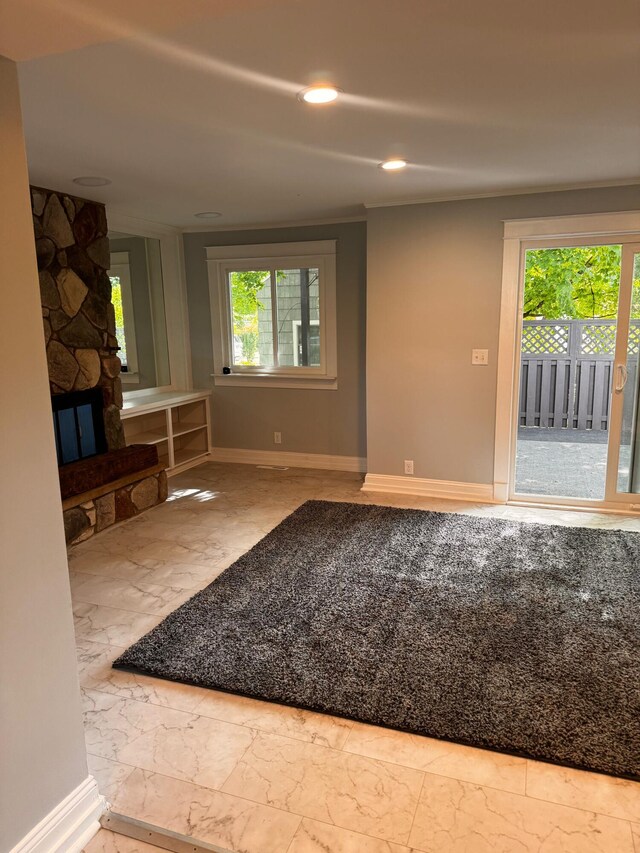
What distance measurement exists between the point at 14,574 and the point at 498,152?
2908mm

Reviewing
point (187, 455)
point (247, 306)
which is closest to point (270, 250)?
point (247, 306)

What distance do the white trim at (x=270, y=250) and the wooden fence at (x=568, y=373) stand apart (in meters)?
3.29

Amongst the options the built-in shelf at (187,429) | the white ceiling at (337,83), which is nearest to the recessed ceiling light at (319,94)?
the white ceiling at (337,83)

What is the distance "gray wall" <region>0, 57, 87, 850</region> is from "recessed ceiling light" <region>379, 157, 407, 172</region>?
2.16 meters

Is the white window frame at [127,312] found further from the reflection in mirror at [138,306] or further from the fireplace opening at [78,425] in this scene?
the fireplace opening at [78,425]

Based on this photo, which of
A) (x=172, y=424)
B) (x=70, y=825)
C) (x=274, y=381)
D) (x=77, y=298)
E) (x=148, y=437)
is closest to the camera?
(x=70, y=825)

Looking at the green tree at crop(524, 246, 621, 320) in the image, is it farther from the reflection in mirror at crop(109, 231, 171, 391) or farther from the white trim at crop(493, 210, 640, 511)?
the reflection in mirror at crop(109, 231, 171, 391)

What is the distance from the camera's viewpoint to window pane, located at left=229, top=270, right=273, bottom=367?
5289 millimetres

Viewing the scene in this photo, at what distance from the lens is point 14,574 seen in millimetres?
1390

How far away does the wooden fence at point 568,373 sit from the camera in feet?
22.4

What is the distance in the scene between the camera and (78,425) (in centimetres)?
395

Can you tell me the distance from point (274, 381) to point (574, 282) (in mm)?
4656

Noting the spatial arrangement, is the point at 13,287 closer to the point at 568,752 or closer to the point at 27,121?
the point at 27,121

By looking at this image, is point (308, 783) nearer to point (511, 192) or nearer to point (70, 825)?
point (70, 825)
